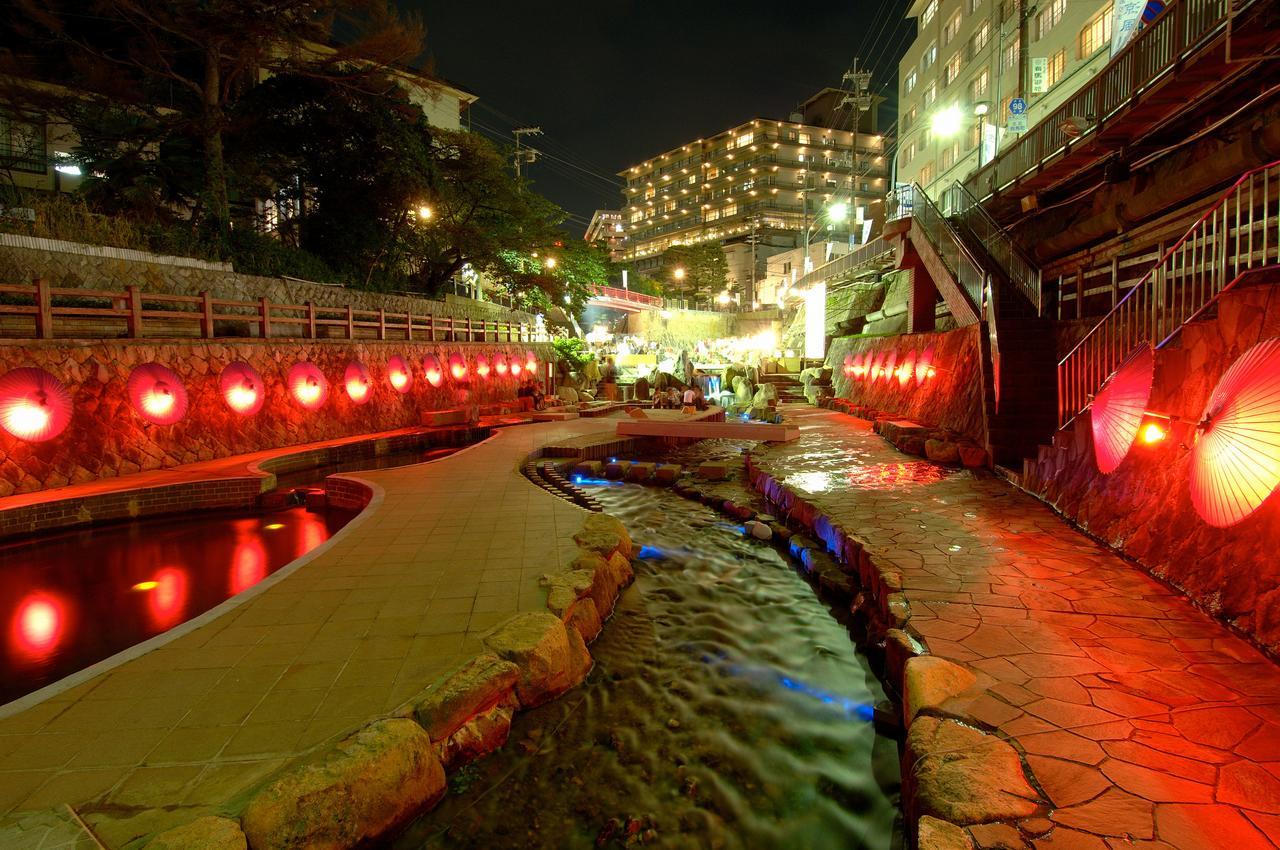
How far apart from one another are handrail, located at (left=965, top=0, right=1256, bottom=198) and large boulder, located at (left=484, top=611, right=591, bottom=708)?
12792 millimetres

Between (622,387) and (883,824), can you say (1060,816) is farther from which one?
(622,387)

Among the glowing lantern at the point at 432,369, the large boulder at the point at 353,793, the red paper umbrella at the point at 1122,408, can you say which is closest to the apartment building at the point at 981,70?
the red paper umbrella at the point at 1122,408

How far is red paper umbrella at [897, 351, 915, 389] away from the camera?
17.6 meters

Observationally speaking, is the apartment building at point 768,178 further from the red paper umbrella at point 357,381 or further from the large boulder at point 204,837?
the large boulder at point 204,837

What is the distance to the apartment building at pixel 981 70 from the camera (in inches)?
833

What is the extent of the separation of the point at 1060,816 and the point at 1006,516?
230 inches

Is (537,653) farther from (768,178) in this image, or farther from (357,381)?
(768,178)

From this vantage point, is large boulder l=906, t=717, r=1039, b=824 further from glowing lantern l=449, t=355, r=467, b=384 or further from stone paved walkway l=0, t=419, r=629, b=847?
glowing lantern l=449, t=355, r=467, b=384

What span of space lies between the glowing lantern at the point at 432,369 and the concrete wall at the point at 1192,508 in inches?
697

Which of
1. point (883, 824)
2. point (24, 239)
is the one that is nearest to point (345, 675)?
point (883, 824)

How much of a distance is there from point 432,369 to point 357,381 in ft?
11.5

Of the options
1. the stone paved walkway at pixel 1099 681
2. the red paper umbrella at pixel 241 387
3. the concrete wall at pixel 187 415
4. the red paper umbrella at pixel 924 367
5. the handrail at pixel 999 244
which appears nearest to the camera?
the stone paved walkway at pixel 1099 681

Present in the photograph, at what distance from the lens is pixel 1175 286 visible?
26.6ft

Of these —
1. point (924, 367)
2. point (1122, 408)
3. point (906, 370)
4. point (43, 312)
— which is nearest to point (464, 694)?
point (1122, 408)
